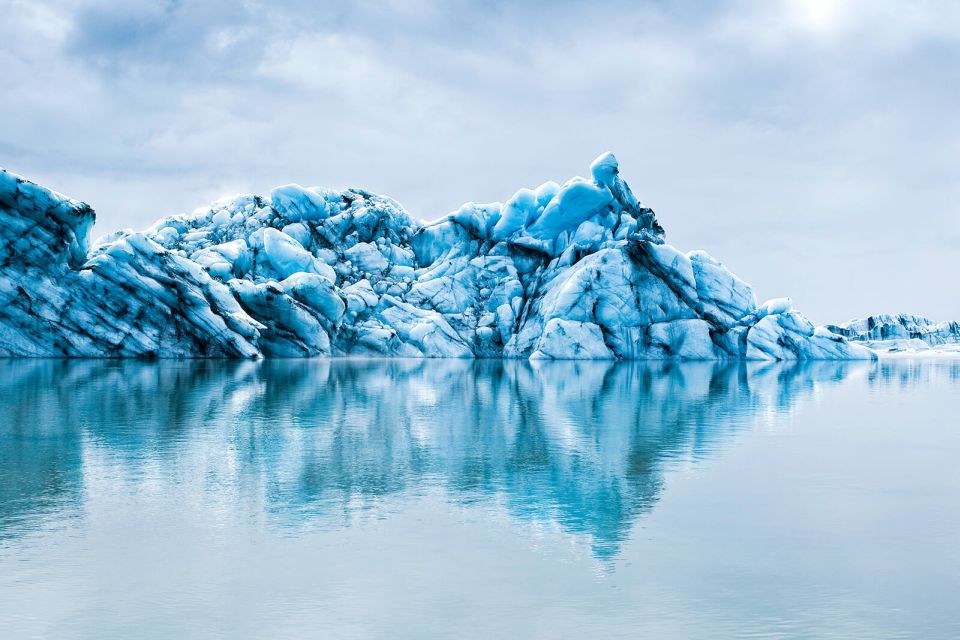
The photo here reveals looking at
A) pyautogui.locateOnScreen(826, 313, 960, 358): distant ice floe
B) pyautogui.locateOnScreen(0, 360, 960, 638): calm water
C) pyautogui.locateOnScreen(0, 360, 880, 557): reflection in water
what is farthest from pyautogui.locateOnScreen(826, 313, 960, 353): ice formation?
pyautogui.locateOnScreen(0, 360, 960, 638): calm water

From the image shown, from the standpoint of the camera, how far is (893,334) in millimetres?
123188

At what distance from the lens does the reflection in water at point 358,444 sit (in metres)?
8.29

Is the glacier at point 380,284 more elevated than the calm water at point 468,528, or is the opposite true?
the glacier at point 380,284

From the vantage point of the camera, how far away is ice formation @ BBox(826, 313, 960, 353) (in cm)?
12181

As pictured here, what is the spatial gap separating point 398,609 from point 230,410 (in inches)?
508

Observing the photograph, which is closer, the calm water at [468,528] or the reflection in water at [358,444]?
the calm water at [468,528]

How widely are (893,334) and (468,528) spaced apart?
437 feet

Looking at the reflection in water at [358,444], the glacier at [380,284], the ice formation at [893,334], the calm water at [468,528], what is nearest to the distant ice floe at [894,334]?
the ice formation at [893,334]

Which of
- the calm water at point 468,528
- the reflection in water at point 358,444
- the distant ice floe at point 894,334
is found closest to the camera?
the calm water at point 468,528

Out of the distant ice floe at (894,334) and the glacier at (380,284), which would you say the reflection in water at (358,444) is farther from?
the distant ice floe at (894,334)

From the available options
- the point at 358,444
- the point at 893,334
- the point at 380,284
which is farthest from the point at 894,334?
the point at 358,444

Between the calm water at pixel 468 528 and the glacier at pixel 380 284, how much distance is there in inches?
1166

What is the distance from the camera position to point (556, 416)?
17.2m

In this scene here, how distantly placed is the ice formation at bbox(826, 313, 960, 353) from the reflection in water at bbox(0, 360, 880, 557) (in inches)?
4325
